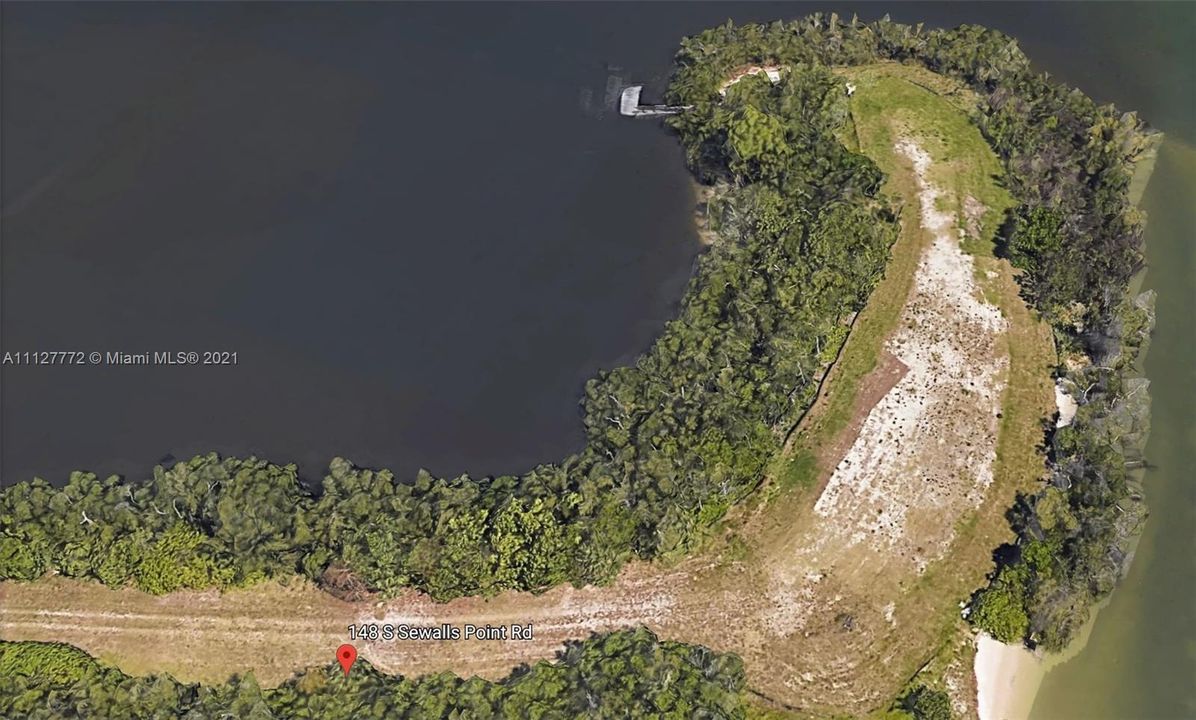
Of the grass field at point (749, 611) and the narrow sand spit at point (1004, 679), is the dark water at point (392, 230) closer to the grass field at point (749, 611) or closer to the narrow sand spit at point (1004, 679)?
the narrow sand spit at point (1004, 679)

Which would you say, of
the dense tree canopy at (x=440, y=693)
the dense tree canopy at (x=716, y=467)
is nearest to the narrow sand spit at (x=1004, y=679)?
the dense tree canopy at (x=716, y=467)

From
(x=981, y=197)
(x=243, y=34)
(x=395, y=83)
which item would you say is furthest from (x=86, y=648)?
(x=981, y=197)

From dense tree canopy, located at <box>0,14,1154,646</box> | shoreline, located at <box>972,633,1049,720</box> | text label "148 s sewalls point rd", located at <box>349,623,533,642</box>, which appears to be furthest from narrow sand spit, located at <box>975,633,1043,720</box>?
text label "148 s sewalls point rd", located at <box>349,623,533,642</box>

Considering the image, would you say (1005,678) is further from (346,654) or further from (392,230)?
(392,230)

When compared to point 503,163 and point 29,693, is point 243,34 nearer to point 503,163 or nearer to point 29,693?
point 503,163

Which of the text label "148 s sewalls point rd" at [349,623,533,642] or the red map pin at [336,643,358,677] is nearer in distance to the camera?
the red map pin at [336,643,358,677]

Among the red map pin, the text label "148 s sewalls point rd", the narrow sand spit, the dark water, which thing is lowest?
the red map pin

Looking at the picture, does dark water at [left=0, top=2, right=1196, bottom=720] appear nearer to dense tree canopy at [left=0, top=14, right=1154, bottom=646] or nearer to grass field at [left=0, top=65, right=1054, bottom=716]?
dense tree canopy at [left=0, top=14, right=1154, bottom=646]

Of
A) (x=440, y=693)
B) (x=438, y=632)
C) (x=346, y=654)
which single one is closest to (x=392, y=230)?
(x=438, y=632)
